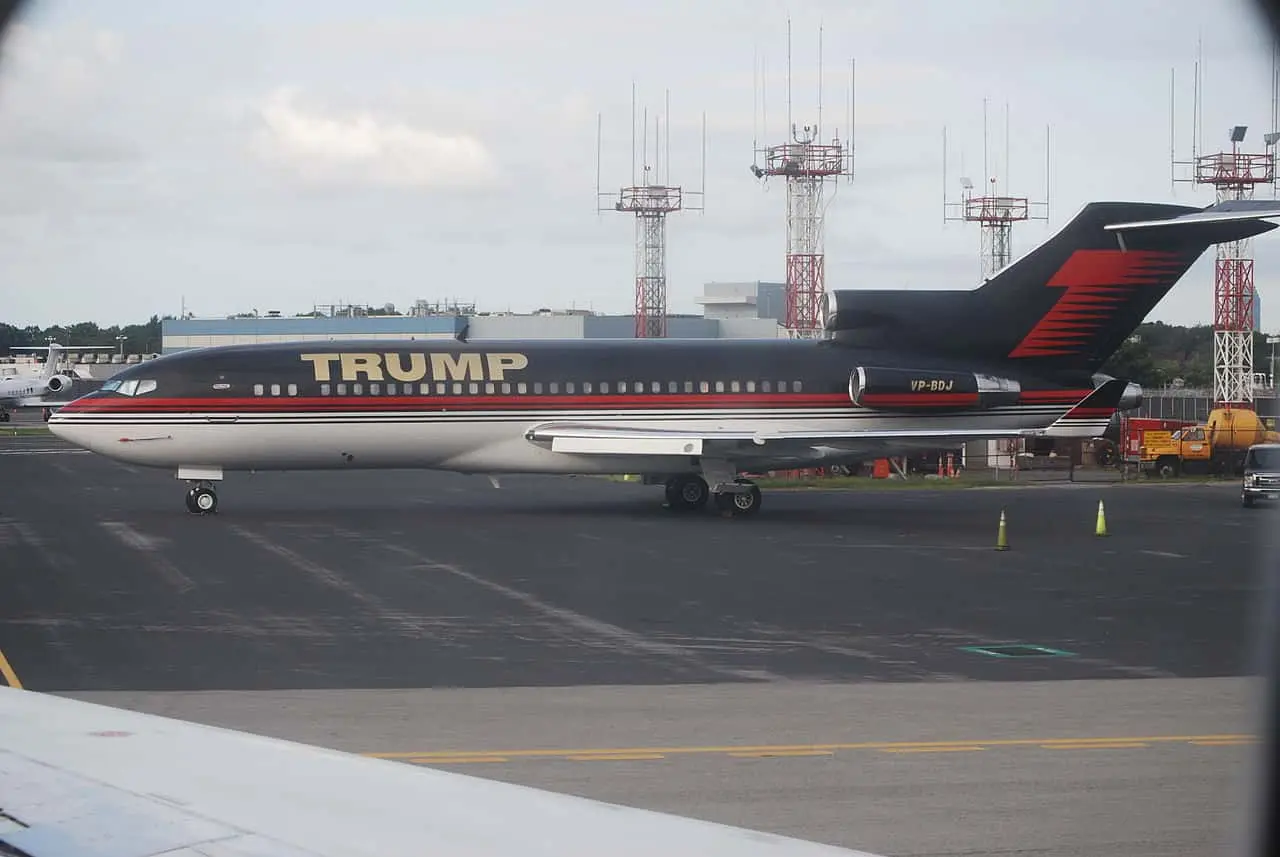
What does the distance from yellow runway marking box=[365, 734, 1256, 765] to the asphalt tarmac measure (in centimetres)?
4

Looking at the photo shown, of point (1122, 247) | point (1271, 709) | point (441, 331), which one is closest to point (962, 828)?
point (1271, 709)

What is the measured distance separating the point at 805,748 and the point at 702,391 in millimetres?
22484

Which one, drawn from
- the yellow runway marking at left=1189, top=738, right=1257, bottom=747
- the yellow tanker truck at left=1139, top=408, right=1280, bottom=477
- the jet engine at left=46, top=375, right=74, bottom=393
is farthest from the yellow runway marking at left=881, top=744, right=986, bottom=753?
the jet engine at left=46, top=375, right=74, bottom=393

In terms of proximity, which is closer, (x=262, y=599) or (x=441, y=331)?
(x=262, y=599)

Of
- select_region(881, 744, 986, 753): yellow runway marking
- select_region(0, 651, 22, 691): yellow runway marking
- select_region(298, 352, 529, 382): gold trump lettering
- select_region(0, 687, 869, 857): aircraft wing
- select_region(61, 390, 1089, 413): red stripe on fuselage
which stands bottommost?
select_region(881, 744, 986, 753): yellow runway marking

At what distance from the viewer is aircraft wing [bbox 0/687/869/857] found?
4.82m

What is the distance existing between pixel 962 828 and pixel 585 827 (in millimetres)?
5128

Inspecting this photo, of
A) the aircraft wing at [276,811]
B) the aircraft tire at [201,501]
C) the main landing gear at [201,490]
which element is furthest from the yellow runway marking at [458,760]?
the aircraft tire at [201,501]

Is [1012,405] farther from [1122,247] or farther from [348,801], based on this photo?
[348,801]

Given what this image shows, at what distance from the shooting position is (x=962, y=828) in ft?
31.4

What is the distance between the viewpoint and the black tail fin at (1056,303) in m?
34.3

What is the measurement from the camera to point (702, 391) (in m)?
34.3

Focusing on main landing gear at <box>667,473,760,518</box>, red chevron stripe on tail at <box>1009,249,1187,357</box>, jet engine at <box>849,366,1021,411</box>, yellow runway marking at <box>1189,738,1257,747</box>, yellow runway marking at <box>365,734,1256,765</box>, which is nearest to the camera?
yellow runway marking at <box>365,734,1256,765</box>

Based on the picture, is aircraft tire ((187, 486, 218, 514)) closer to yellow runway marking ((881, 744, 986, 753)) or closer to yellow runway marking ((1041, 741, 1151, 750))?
yellow runway marking ((881, 744, 986, 753))
